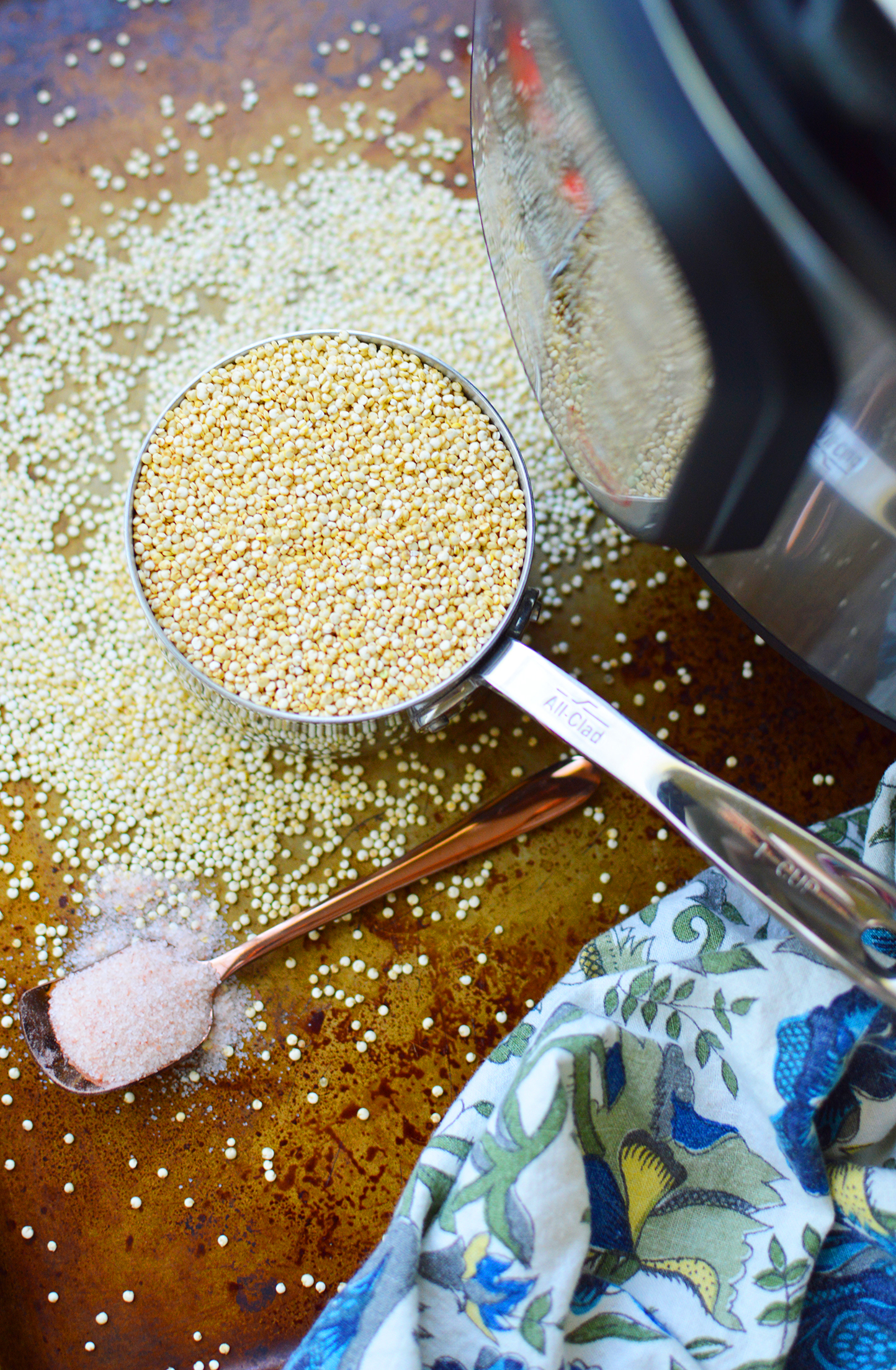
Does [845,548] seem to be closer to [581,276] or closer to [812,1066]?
[581,276]

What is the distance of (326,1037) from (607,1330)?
34 cm

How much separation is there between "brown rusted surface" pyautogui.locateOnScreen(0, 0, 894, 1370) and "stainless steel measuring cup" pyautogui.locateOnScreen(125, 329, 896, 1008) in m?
0.13

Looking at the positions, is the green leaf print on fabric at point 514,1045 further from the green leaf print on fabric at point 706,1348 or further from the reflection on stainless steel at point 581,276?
the reflection on stainless steel at point 581,276

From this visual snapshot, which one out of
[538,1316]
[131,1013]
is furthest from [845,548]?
[131,1013]

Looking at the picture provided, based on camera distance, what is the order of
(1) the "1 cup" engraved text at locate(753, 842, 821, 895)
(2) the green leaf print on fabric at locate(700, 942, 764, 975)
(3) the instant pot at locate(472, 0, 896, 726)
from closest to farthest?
1. (3) the instant pot at locate(472, 0, 896, 726)
2. (1) the "1 cup" engraved text at locate(753, 842, 821, 895)
3. (2) the green leaf print on fabric at locate(700, 942, 764, 975)

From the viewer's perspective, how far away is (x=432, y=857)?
3.01 feet

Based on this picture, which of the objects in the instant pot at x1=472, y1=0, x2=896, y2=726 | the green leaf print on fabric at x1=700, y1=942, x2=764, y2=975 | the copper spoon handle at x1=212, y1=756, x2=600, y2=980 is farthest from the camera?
the copper spoon handle at x1=212, y1=756, x2=600, y2=980

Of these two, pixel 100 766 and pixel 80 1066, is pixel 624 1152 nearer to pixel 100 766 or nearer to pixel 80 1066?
pixel 80 1066

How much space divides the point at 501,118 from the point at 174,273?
0.53m

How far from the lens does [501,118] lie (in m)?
0.61

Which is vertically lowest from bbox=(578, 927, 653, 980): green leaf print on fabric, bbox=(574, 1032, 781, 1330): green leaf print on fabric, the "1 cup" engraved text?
bbox=(574, 1032, 781, 1330): green leaf print on fabric

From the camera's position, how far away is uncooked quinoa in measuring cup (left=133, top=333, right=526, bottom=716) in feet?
2.78

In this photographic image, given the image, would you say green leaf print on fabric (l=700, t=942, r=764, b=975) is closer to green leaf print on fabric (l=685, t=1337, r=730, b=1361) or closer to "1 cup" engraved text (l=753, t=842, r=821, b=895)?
"1 cup" engraved text (l=753, t=842, r=821, b=895)

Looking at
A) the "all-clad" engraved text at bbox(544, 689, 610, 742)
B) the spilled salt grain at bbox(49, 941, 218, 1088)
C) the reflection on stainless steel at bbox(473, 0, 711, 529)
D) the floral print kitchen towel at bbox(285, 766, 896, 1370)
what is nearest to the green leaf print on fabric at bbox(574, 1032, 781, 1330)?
the floral print kitchen towel at bbox(285, 766, 896, 1370)
